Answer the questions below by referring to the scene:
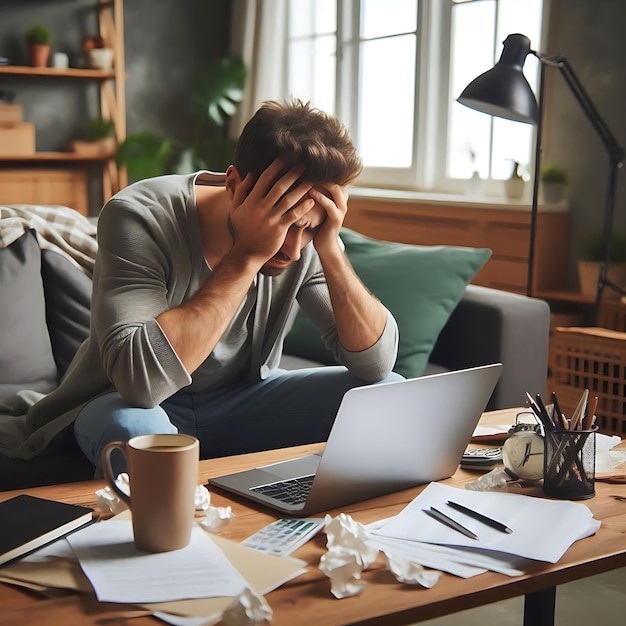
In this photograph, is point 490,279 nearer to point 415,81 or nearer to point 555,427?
point 415,81

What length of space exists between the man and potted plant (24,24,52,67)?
376 cm

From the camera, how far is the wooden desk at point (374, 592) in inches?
34.1

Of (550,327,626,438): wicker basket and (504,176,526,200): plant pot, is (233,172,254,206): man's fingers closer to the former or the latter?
(550,327,626,438): wicker basket

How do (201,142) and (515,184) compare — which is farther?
(201,142)

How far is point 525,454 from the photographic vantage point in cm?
128

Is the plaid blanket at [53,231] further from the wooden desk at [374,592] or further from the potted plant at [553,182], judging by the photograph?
the potted plant at [553,182]

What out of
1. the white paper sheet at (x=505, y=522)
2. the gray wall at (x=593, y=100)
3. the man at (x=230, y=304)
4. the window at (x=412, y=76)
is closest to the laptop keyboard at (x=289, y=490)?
the white paper sheet at (x=505, y=522)

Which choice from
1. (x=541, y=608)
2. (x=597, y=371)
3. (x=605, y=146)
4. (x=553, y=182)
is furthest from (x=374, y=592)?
(x=553, y=182)

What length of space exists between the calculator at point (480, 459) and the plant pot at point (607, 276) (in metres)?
2.33

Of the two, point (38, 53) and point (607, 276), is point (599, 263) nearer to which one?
point (607, 276)

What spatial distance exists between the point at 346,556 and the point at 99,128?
4774mm

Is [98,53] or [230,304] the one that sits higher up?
[98,53]

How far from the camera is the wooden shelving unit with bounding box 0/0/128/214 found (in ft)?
17.1

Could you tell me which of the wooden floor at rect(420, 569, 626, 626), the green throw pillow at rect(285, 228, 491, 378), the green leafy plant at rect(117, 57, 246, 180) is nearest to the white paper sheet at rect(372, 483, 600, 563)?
the wooden floor at rect(420, 569, 626, 626)
